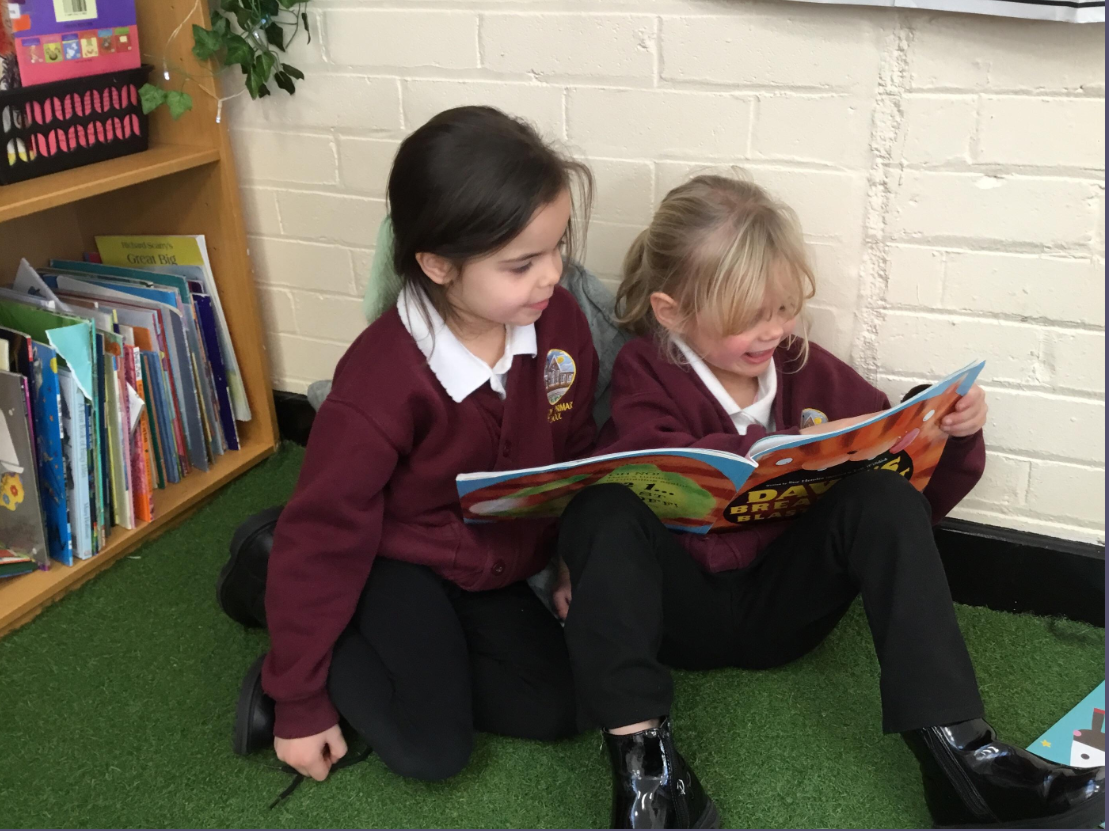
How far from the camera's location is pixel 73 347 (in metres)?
1.24

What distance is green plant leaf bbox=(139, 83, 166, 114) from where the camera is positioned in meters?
1.36

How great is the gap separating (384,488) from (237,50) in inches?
27.2

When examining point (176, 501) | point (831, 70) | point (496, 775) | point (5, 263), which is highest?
point (831, 70)

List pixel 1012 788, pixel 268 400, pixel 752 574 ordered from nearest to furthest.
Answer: pixel 1012 788, pixel 752 574, pixel 268 400

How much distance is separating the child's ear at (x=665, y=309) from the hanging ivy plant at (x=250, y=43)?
2.21 ft

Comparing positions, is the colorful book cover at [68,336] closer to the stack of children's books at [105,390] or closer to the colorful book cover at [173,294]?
the stack of children's books at [105,390]

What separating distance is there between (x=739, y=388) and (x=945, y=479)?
28 centimetres

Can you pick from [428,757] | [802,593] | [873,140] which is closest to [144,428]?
[428,757]

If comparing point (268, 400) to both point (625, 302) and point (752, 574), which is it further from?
point (752, 574)

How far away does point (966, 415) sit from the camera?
1.08 metres

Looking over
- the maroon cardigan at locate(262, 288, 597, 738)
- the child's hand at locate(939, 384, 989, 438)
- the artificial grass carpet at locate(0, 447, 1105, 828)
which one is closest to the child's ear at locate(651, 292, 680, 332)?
the maroon cardigan at locate(262, 288, 597, 738)

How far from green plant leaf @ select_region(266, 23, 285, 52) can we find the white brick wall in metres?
0.03

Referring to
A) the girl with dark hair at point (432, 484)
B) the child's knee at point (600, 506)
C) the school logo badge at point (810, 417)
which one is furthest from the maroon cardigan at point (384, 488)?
the school logo badge at point (810, 417)

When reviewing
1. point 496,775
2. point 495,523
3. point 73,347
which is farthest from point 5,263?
point 496,775
